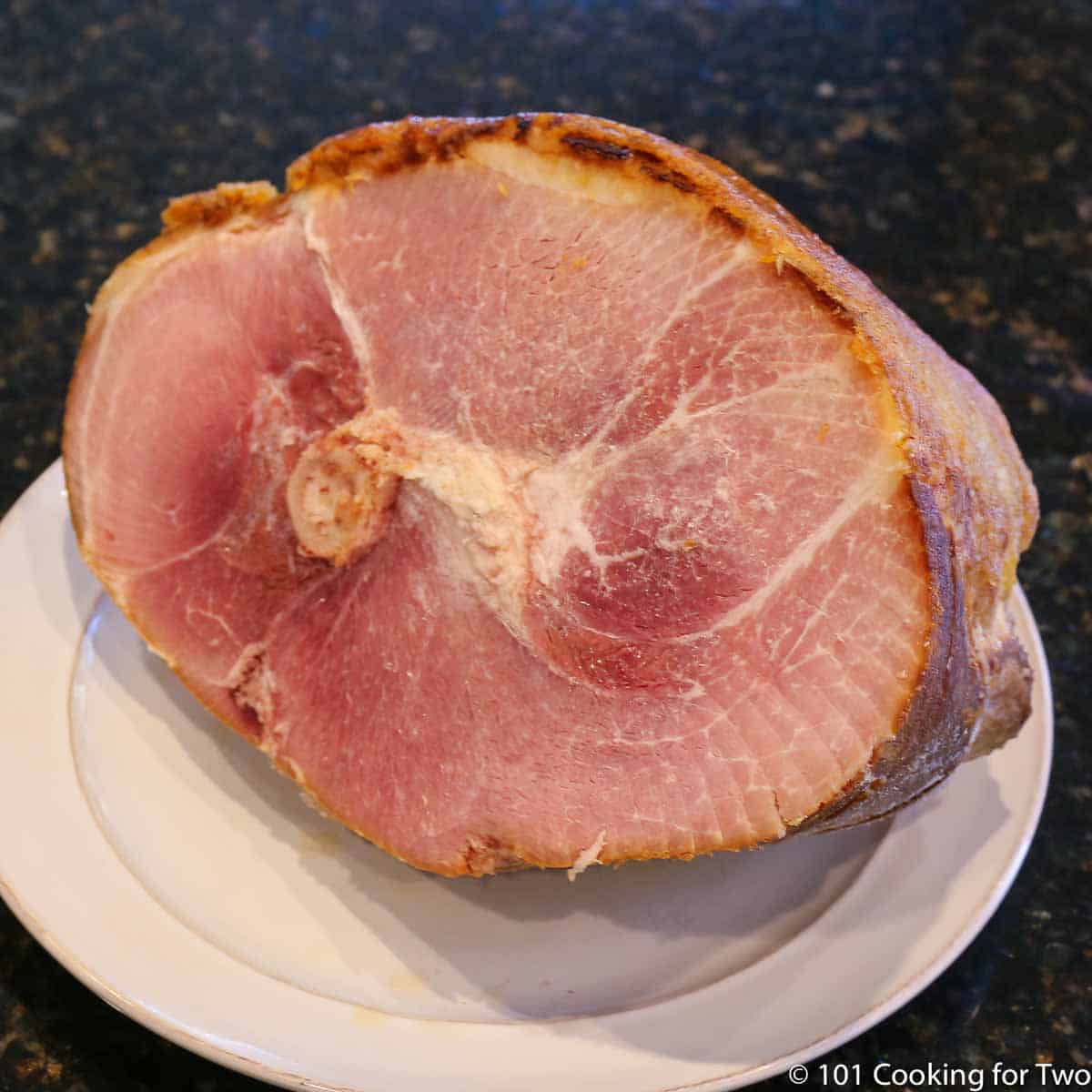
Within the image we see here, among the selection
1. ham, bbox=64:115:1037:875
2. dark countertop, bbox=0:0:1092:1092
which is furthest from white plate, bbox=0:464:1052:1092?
dark countertop, bbox=0:0:1092:1092

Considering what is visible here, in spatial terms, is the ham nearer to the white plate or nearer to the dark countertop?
the white plate

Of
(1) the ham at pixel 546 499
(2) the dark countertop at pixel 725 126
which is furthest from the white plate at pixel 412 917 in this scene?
(2) the dark countertop at pixel 725 126

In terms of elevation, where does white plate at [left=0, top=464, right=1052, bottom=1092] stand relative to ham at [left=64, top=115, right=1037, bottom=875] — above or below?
below

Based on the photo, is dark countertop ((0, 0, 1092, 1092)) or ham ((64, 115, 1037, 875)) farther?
dark countertop ((0, 0, 1092, 1092))

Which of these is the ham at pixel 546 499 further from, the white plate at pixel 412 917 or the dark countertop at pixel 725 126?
the dark countertop at pixel 725 126

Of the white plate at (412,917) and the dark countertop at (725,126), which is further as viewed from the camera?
the dark countertop at (725,126)
